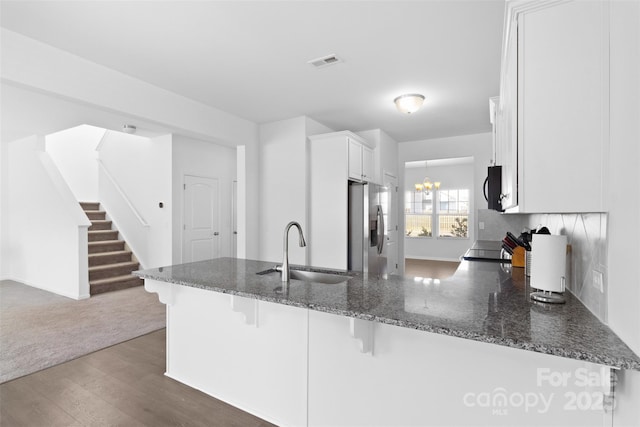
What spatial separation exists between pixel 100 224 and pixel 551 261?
7.23 m

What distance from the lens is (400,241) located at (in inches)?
240

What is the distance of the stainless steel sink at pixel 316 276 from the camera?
214 cm

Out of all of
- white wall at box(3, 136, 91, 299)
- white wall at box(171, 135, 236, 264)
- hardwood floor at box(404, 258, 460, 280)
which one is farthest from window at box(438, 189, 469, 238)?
white wall at box(3, 136, 91, 299)

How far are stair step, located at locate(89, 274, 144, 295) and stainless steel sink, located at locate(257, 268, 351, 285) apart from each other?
13.4ft

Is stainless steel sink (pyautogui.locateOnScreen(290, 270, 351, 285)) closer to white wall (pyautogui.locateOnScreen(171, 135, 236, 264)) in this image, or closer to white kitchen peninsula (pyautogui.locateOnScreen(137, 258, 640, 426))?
white kitchen peninsula (pyautogui.locateOnScreen(137, 258, 640, 426))

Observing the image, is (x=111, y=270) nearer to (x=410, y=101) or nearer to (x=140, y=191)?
(x=140, y=191)

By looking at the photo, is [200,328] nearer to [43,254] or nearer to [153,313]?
[153,313]

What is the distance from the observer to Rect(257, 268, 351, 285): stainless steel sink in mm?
2139

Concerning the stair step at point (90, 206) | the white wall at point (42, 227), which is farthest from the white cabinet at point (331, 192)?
the stair step at point (90, 206)

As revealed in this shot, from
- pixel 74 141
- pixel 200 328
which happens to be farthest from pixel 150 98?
pixel 74 141

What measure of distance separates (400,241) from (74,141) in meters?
7.26

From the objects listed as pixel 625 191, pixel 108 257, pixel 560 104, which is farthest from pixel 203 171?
pixel 625 191

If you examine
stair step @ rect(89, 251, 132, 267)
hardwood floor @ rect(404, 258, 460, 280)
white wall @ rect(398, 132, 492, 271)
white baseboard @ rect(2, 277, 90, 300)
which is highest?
white wall @ rect(398, 132, 492, 271)

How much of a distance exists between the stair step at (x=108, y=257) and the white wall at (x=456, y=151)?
5.04 metres
